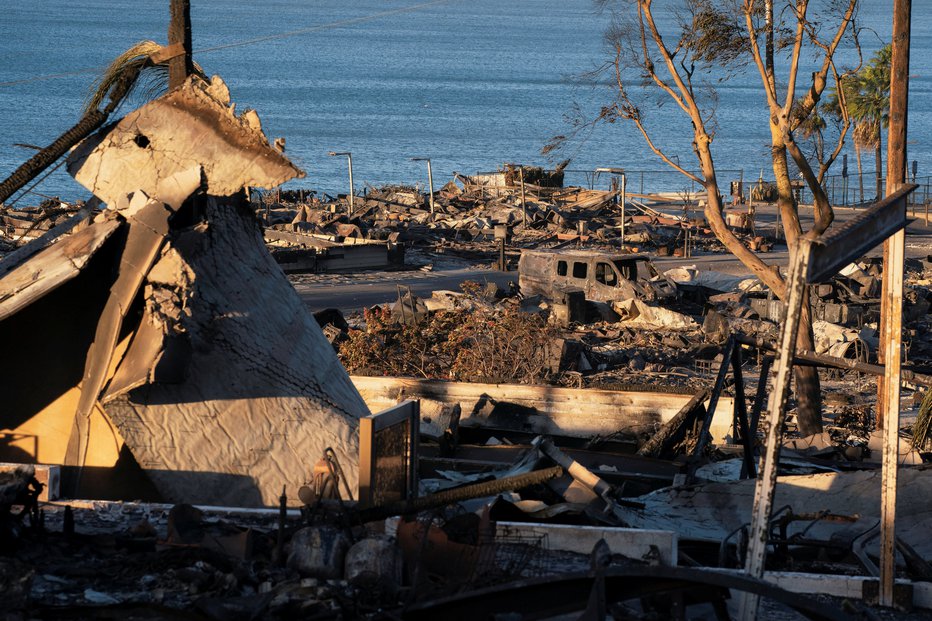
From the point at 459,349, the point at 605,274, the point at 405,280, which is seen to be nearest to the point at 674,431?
the point at 459,349

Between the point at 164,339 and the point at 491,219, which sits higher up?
the point at 491,219

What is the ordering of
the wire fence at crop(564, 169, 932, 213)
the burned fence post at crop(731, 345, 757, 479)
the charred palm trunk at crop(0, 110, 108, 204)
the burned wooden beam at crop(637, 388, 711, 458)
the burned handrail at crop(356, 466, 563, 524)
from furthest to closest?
the wire fence at crop(564, 169, 932, 213) → the burned wooden beam at crop(637, 388, 711, 458) → the burned fence post at crop(731, 345, 757, 479) → the charred palm trunk at crop(0, 110, 108, 204) → the burned handrail at crop(356, 466, 563, 524)

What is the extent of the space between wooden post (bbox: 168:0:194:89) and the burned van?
15.4 metres

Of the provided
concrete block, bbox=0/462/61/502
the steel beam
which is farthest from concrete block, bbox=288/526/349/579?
the steel beam

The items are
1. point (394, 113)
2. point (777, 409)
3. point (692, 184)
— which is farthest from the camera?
point (394, 113)

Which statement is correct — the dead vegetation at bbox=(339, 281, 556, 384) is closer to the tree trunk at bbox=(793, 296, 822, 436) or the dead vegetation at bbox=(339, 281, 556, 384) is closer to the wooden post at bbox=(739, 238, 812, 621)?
the tree trunk at bbox=(793, 296, 822, 436)

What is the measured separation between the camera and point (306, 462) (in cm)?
973

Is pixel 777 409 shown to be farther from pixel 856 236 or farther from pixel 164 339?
pixel 164 339

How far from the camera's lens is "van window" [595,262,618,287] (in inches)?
1035

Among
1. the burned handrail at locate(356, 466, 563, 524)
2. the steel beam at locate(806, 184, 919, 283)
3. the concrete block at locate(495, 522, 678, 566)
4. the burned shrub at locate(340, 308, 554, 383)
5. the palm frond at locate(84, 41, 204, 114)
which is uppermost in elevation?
the palm frond at locate(84, 41, 204, 114)

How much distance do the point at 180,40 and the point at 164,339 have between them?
3.52m

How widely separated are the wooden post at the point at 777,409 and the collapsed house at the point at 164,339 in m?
4.64

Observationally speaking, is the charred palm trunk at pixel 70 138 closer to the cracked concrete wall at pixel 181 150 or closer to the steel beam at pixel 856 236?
the cracked concrete wall at pixel 181 150

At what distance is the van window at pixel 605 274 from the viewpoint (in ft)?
86.3
